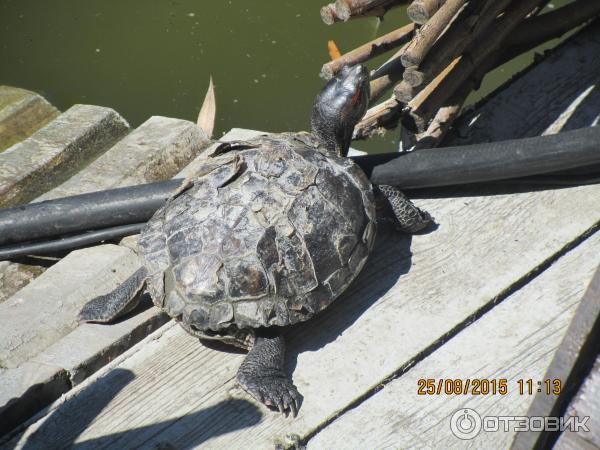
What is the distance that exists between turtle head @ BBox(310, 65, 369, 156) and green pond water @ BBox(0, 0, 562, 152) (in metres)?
2.50

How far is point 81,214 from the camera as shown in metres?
3.15

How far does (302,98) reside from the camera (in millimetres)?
6199

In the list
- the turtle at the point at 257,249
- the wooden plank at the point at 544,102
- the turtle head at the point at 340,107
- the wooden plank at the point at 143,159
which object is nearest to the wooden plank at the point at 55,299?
the turtle at the point at 257,249

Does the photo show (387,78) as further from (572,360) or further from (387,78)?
(572,360)

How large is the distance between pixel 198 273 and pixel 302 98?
389 centimetres

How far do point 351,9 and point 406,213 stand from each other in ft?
2.76

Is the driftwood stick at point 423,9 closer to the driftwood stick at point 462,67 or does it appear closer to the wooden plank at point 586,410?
the driftwood stick at point 462,67

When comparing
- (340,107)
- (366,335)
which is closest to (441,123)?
(340,107)

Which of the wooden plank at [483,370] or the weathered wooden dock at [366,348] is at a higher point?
the weathered wooden dock at [366,348]

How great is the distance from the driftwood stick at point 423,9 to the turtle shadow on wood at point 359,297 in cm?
88

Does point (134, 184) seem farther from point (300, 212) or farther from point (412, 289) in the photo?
point (412, 289)

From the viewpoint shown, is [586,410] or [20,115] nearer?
[586,410]

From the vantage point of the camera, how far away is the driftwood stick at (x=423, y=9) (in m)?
2.65

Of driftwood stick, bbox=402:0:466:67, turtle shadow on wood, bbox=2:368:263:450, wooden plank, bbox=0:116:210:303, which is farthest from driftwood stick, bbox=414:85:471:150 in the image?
turtle shadow on wood, bbox=2:368:263:450
